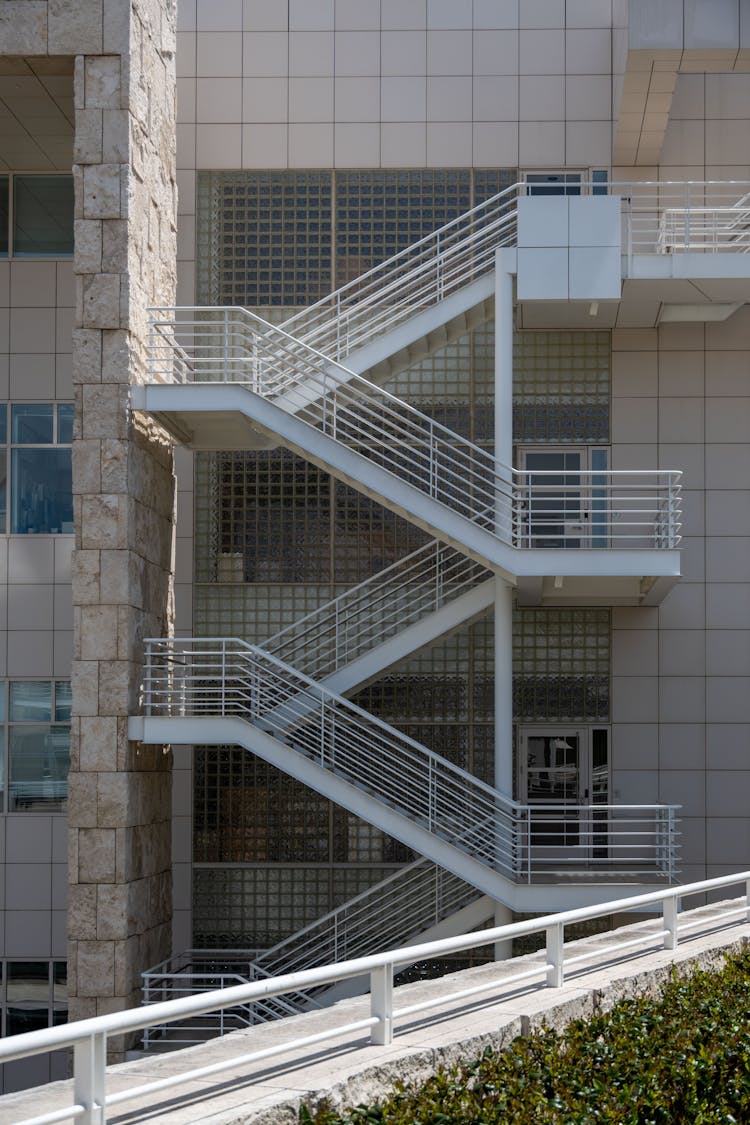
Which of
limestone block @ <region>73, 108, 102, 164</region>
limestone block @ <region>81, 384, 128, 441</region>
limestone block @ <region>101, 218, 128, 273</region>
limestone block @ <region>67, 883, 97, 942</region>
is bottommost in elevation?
limestone block @ <region>67, 883, 97, 942</region>

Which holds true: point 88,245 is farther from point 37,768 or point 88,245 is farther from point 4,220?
point 37,768

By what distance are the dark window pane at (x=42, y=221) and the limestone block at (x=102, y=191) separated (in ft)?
13.2

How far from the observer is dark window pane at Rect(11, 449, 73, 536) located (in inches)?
797

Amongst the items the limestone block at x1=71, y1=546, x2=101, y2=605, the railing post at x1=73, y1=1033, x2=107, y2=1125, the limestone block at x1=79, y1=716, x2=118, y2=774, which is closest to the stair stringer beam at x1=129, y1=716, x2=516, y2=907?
the limestone block at x1=79, y1=716, x2=118, y2=774

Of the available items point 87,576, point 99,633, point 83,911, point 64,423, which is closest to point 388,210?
point 64,423

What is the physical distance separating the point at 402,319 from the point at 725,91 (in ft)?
19.7

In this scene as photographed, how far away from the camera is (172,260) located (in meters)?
19.1

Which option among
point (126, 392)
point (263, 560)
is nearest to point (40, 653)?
point (263, 560)

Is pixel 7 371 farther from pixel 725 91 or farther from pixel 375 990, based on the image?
pixel 375 990

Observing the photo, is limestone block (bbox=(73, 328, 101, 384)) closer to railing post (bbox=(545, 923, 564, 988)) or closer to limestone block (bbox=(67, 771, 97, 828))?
limestone block (bbox=(67, 771, 97, 828))

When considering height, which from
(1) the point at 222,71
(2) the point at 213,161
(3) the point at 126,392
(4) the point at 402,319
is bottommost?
(3) the point at 126,392

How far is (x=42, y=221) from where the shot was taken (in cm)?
2061

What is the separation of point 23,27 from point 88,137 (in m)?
1.61

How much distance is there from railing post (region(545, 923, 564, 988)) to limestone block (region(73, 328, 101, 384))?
9.66 metres
